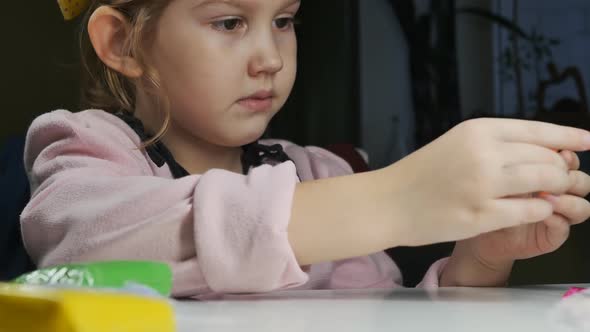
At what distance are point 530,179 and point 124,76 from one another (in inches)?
19.4

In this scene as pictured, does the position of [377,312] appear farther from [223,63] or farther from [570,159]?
[223,63]

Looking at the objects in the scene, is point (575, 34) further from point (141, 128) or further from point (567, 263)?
point (141, 128)

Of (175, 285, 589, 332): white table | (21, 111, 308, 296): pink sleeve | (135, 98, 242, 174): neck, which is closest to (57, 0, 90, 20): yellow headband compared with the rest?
(135, 98, 242, 174): neck

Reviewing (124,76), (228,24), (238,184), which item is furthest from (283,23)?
(238,184)

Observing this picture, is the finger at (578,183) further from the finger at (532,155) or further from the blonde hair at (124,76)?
the blonde hair at (124,76)

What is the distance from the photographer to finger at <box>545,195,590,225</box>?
2.34 feet

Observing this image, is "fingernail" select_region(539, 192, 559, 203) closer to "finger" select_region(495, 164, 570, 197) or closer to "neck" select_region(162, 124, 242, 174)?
"finger" select_region(495, 164, 570, 197)

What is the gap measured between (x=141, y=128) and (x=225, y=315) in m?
0.36

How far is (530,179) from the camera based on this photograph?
648 mm

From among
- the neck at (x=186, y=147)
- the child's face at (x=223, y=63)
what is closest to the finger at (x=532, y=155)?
the child's face at (x=223, y=63)

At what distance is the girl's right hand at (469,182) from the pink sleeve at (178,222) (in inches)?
3.3

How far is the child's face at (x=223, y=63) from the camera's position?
848mm

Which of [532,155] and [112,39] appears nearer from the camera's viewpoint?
[532,155]

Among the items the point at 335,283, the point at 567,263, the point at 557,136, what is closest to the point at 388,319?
the point at 557,136
